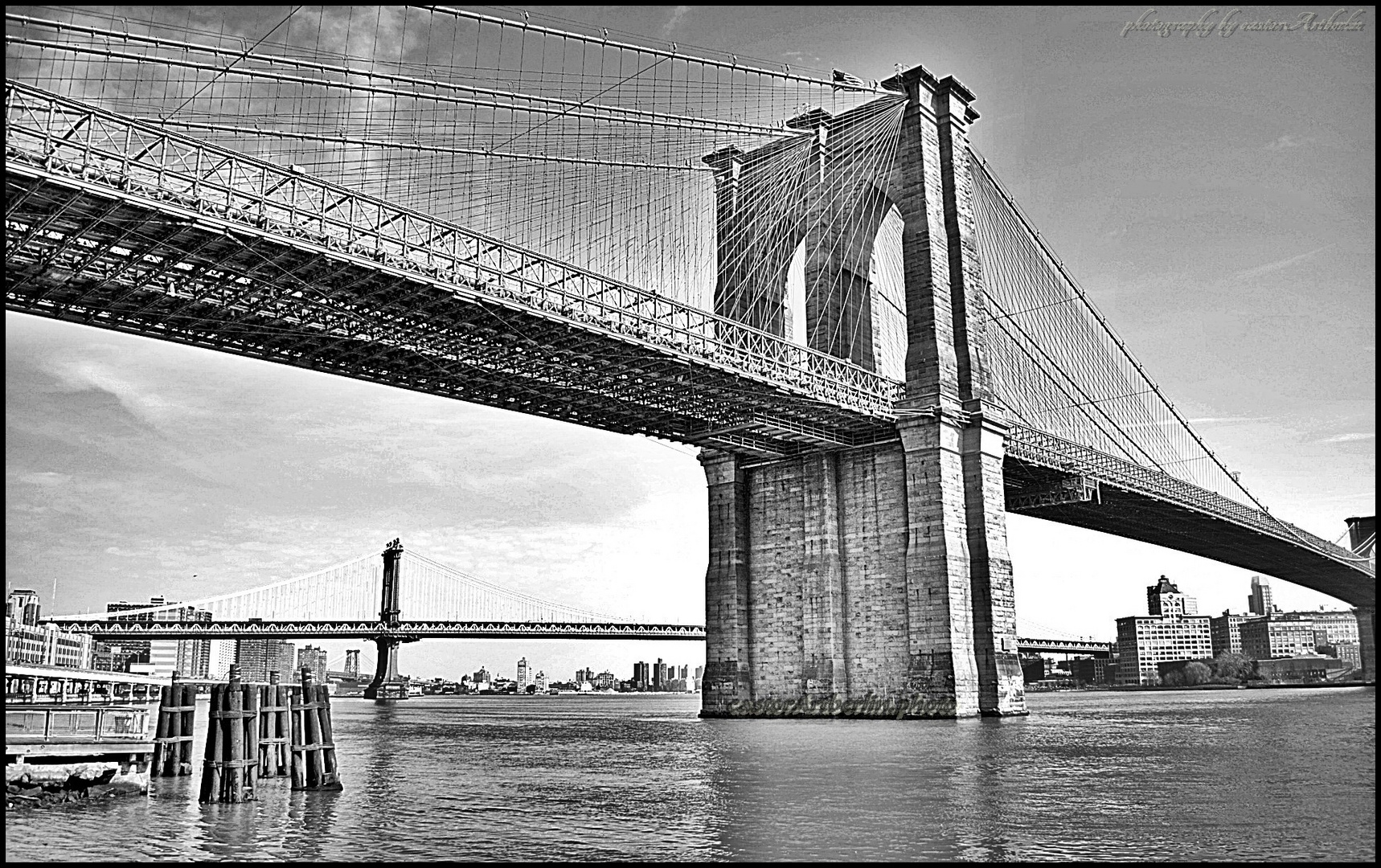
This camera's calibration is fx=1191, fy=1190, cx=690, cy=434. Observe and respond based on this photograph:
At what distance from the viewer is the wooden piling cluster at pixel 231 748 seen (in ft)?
64.4

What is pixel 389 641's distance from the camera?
109688 mm

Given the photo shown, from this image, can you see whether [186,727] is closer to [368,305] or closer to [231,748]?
[231,748]

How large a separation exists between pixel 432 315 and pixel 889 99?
24862 millimetres

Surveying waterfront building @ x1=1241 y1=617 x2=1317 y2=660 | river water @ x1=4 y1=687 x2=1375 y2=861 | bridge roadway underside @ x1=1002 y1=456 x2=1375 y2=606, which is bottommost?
river water @ x1=4 y1=687 x2=1375 y2=861

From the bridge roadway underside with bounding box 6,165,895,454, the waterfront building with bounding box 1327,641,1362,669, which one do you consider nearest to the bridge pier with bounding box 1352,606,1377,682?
the waterfront building with bounding box 1327,641,1362,669

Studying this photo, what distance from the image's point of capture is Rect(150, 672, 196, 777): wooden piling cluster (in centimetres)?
2323

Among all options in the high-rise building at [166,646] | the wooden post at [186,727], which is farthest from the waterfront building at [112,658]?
the wooden post at [186,727]

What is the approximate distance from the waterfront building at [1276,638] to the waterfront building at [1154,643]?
16524mm

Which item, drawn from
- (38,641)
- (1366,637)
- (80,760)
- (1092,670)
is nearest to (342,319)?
(80,760)

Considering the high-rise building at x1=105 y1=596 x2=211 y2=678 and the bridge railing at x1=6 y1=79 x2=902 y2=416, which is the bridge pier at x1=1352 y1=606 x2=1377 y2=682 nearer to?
the bridge railing at x1=6 y1=79 x2=902 y2=416

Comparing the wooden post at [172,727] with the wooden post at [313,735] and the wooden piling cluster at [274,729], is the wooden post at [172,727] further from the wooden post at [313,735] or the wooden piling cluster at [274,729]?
the wooden post at [313,735]

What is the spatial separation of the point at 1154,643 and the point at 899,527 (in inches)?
4665

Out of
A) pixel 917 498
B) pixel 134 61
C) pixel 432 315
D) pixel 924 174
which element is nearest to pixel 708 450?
pixel 917 498

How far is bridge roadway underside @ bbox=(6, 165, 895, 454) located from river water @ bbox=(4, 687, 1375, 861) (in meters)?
11.9
